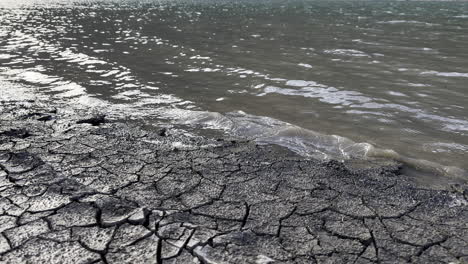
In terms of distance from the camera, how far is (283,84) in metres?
9.30

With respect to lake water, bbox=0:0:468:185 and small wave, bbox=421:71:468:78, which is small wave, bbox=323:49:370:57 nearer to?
lake water, bbox=0:0:468:185

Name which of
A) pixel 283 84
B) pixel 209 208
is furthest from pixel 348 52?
pixel 209 208

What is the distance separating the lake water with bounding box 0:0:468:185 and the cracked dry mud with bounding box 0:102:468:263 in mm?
1075

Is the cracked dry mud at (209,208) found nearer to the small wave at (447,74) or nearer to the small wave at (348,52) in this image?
the small wave at (447,74)

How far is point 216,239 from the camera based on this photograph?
327 cm

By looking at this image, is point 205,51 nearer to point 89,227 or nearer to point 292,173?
point 292,173

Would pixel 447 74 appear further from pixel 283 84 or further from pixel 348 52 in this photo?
pixel 283 84

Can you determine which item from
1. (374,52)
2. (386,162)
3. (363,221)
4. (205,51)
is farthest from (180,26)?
(363,221)

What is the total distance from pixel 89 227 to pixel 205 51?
11.0 m

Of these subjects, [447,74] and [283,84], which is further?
[447,74]

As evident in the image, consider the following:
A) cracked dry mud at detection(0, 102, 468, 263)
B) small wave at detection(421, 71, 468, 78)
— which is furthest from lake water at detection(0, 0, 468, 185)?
cracked dry mud at detection(0, 102, 468, 263)

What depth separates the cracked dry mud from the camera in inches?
124

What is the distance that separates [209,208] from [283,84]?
603 cm

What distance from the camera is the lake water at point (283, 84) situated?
6.13 m
